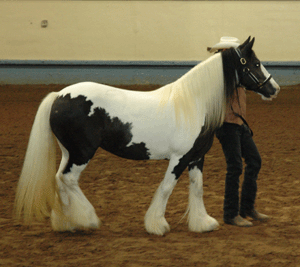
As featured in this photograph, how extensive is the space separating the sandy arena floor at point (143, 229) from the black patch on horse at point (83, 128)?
0.67m

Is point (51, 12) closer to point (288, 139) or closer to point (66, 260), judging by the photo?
point (288, 139)

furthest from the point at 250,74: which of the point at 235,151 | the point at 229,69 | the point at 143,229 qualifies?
the point at 143,229

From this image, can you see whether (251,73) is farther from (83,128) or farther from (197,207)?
(83,128)

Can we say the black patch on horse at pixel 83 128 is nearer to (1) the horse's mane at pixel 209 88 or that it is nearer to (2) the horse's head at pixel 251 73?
(1) the horse's mane at pixel 209 88

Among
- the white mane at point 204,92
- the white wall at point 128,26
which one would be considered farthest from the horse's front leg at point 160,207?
the white wall at point 128,26

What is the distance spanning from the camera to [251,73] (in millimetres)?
3408

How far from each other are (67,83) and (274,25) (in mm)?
6500

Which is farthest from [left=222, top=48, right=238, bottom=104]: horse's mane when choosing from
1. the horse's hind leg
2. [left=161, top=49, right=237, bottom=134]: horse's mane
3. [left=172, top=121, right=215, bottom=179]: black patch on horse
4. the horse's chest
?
the horse's hind leg

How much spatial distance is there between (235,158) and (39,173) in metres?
1.67

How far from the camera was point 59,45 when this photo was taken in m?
12.4

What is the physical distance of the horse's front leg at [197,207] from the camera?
11.5 ft

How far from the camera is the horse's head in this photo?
3381 millimetres

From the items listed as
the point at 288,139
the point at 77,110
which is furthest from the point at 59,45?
the point at 77,110

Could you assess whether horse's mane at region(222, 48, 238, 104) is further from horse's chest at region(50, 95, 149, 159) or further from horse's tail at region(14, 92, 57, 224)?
horse's tail at region(14, 92, 57, 224)
